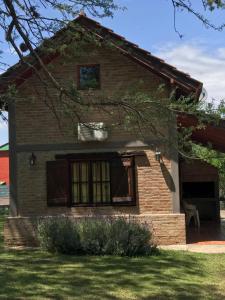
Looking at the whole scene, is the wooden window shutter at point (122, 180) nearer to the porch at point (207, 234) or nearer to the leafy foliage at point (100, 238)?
the leafy foliage at point (100, 238)

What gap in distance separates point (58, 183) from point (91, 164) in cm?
101

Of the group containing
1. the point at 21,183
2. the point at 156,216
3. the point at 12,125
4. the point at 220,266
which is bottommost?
the point at 220,266

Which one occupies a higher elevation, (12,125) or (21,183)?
(12,125)

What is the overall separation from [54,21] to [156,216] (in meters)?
7.36

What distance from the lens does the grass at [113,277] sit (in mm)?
8133

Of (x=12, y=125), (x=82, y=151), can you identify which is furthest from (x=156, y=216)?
(x=12, y=125)

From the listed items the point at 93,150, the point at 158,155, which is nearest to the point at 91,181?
the point at 93,150

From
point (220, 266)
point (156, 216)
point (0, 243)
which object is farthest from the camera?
point (0, 243)

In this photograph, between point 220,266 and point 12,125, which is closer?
point 220,266

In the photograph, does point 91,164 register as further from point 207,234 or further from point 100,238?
point 207,234

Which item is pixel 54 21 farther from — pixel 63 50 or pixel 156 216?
pixel 156 216

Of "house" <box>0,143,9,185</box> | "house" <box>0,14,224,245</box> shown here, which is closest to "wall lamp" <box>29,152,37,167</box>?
"house" <box>0,14,224,245</box>

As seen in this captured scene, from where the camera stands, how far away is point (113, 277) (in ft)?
30.6

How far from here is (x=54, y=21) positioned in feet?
25.0
